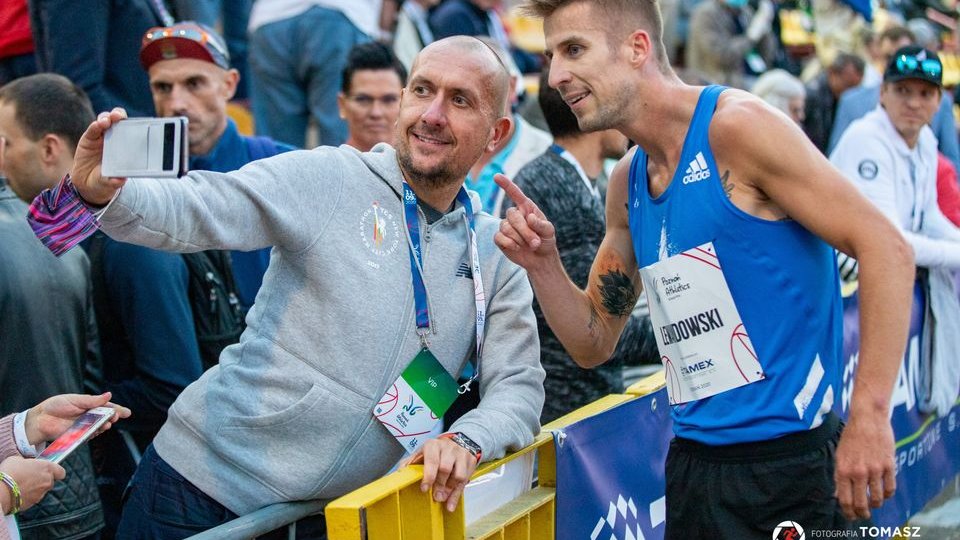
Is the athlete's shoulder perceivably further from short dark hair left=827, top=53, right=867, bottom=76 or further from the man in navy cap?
short dark hair left=827, top=53, right=867, bottom=76

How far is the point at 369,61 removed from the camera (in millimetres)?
5938

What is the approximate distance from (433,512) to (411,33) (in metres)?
5.49

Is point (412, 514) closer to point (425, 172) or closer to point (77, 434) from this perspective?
point (77, 434)

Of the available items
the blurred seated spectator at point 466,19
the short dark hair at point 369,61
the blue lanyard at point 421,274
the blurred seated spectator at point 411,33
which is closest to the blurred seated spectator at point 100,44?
the short dark hair at point 369,61

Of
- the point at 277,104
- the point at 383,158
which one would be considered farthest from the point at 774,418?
the point at 277,104

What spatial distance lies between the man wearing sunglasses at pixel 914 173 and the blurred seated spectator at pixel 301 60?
2910 millimetres

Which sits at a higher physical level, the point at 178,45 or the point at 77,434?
the point at 178,45

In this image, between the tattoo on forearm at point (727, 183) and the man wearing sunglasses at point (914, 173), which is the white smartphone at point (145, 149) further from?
the man wearing sunglasses at point (914, 173)

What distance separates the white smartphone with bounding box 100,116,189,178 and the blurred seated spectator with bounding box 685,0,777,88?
10066mm

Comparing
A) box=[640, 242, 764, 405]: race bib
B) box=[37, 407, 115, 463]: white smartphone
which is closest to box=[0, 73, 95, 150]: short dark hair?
box=[37, 407, 115, 463]: white smartphone

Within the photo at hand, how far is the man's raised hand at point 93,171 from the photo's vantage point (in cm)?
249

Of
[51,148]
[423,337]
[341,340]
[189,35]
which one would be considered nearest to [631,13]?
[423,337]

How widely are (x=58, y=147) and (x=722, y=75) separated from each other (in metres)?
9.19

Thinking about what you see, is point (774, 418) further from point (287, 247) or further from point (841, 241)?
point (287, 247)
